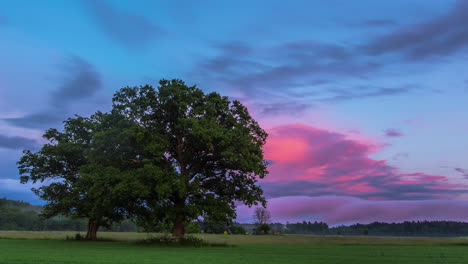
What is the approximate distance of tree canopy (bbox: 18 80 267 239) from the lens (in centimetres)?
4203

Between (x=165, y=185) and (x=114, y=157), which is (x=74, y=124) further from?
(x=165, y=185)

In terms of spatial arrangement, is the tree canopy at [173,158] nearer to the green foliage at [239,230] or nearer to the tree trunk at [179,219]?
the tree trunk at [179,219]

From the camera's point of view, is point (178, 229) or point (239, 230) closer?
point (178, 229)

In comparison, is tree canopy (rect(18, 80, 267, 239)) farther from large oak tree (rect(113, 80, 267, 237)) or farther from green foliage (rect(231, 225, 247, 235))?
green foliage (rect(231, 225, 247, 235))

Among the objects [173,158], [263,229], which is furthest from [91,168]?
[263,229]

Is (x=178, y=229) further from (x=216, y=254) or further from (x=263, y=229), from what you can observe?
(x=263, y=229)

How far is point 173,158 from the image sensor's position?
4997 centimetres

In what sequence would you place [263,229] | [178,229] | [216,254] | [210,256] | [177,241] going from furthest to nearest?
[263,229] < [178,229] < [177,241] < [216,254] < [210,256]

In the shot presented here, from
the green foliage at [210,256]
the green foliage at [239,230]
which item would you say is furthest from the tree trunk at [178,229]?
the green foliage at [239,230]

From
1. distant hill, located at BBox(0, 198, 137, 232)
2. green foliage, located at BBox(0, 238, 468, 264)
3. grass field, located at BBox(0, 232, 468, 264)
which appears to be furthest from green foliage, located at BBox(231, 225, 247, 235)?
green foliage, located at BBox(0, 238, 468, 264)

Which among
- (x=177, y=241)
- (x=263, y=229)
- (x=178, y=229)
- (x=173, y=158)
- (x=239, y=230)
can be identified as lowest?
(x=239, y=230)

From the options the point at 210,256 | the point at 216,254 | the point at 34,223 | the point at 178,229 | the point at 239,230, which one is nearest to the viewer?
the point at 210,256

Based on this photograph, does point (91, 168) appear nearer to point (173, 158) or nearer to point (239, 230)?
point (173, 158)

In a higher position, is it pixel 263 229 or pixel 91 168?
pixel 91 168
